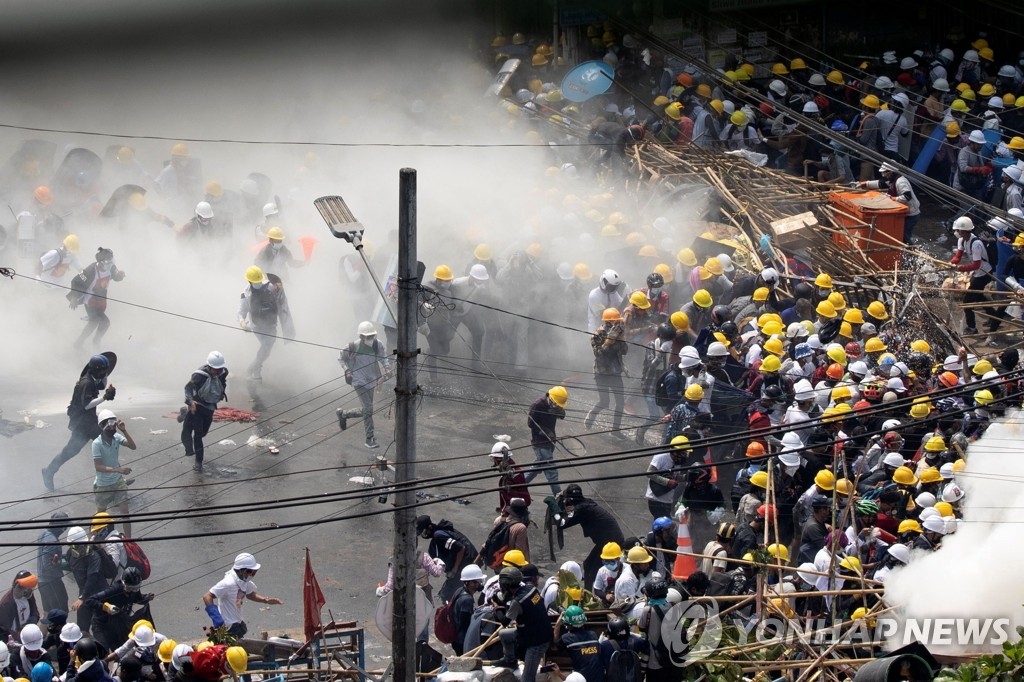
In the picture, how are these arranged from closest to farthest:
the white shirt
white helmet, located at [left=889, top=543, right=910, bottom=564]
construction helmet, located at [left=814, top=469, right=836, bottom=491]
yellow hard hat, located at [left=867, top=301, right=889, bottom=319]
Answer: white helmet, located at [left=889, top=543, right=910, bottom=564]
the white shirt
construction helmet, located at [left=814, top=469, right=836, bottom=491]
yellow hard hat, located at [left=867, top=301, right=889, bottom=319]

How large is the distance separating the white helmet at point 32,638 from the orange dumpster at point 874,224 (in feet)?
39.8

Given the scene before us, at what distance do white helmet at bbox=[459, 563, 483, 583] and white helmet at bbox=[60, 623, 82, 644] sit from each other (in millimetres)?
3160

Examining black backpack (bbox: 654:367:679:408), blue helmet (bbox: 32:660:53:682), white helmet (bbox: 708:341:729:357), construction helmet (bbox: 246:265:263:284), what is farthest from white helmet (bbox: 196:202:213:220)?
blue helmet (bbox: 32:660:53:682)

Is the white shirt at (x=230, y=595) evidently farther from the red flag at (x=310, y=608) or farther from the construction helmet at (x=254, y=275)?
the construction helmet at (x=254, y=275)

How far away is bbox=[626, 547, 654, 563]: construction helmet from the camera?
36.8ft

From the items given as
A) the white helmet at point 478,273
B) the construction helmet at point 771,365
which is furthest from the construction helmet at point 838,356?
the white helmet at point 478,273

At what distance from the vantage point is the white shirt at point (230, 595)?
36.7ft

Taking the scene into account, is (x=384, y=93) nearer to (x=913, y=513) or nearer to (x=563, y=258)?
(x=563, y=258)

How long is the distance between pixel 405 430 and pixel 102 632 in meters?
3.03

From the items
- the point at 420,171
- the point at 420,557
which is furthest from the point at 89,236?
the point at 420,557

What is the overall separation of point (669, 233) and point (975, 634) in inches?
392

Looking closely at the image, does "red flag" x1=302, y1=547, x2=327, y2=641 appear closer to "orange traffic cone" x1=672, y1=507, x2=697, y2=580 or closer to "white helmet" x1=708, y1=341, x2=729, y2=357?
"orange traffic cone" x1=672, y1=507, x2=697, y2=580

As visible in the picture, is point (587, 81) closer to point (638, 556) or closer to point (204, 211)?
point (204, 211)

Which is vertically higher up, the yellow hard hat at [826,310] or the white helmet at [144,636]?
the yellow hard hat at [826,310]
